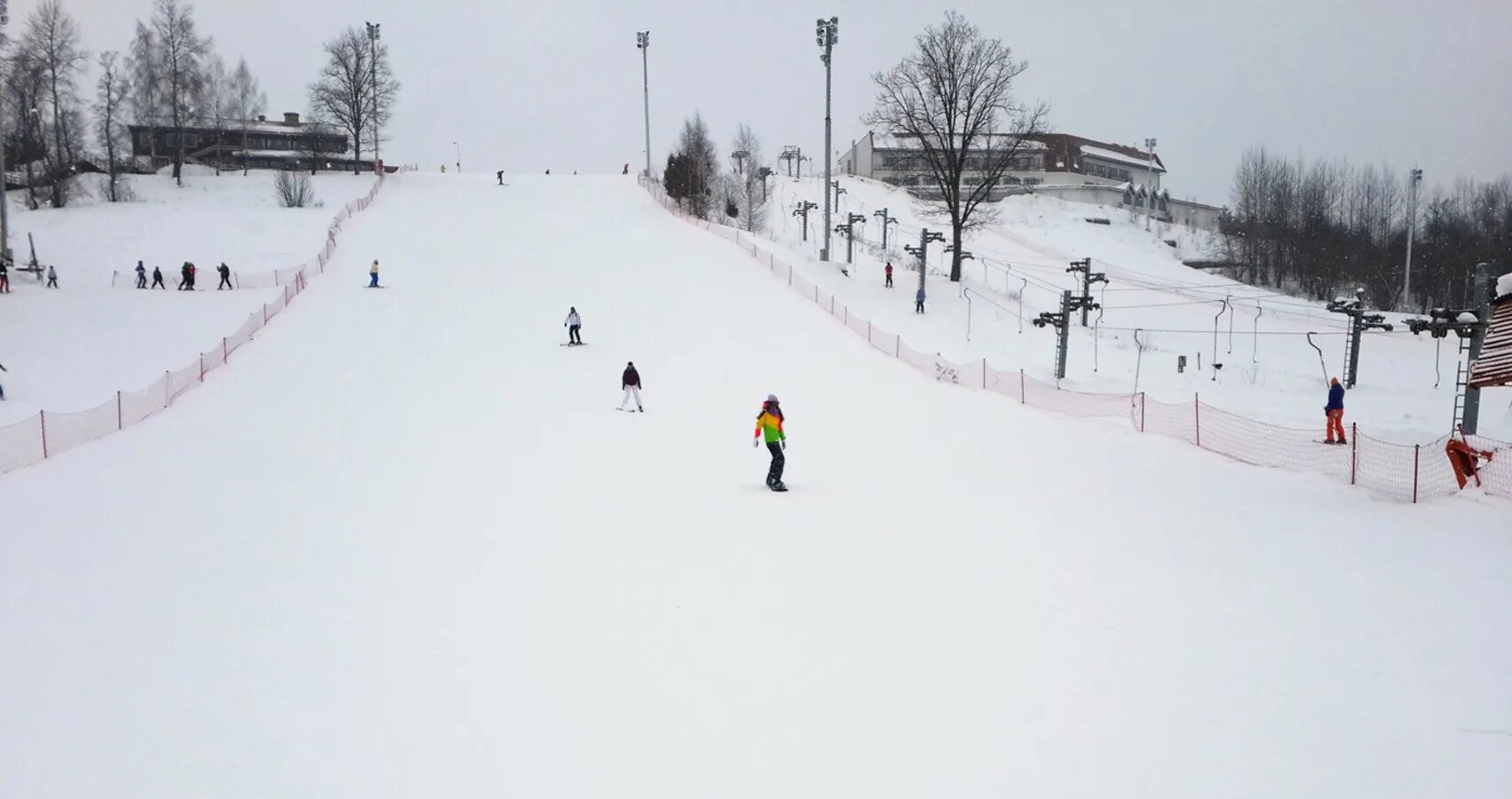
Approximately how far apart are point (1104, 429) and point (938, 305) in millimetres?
21428

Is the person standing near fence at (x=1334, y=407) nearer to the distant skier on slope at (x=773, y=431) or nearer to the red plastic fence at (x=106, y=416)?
the distant skier on slope at (x=773, y=431)

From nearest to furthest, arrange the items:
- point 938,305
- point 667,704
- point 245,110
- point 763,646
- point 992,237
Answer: point 667,704 < point 763,646 < point 938,305 < point 992,237 < point 245,110

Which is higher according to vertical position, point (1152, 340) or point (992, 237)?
point (992, 237)

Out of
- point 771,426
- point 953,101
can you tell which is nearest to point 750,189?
point 953,101

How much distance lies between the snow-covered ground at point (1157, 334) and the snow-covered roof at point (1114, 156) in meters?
44.8

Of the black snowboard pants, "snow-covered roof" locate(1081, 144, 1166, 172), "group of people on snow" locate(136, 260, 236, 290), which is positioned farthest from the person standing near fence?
"snow-covered roof" locate(1081, 144, 1166, 172)

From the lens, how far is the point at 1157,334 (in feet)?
142

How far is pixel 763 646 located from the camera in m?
8.52

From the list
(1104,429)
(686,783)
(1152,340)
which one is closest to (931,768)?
(686,783)

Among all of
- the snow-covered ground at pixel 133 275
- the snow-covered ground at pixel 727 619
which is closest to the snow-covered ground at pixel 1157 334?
the snow-covered ground at pixel 727 619

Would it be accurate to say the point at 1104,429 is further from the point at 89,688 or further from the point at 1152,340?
the point at 1152,340

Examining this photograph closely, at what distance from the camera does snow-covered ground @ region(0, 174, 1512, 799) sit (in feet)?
21.8

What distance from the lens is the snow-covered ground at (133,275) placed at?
27.4 m

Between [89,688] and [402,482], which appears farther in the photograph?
[402,482]
